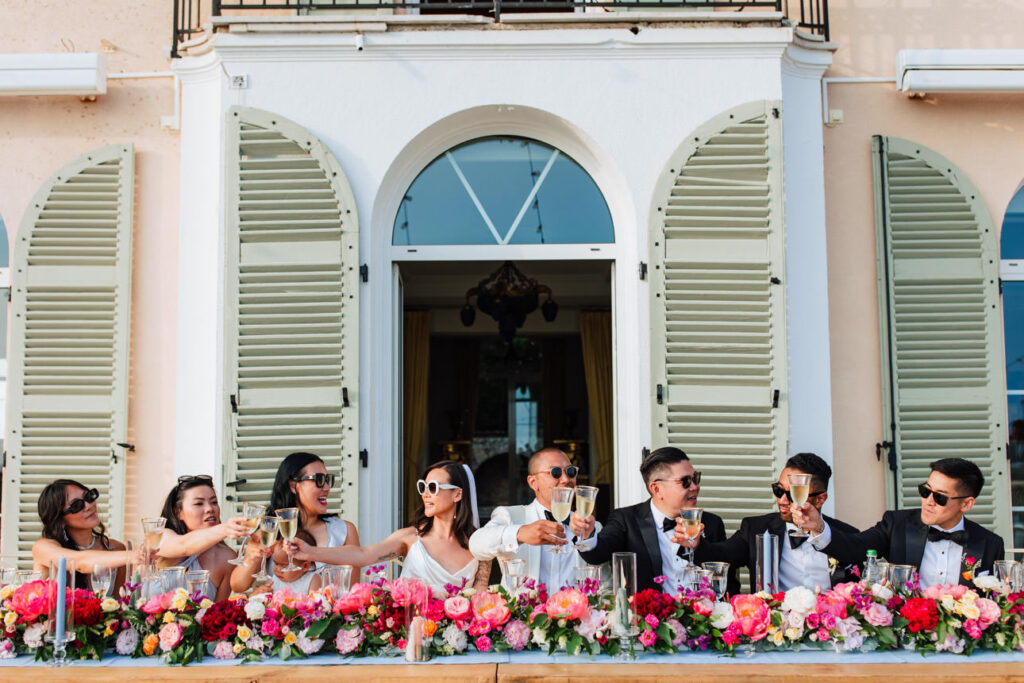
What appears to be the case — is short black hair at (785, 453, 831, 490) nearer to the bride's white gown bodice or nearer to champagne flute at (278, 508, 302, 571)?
the bride's white gown bodice

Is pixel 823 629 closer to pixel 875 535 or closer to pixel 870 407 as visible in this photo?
pixel 875 535

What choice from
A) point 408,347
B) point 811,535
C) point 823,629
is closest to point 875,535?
point 811,535

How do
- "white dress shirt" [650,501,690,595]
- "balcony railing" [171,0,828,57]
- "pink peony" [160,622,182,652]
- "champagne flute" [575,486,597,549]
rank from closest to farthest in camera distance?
"pink peony" [160,622,182,652], "champagne flute" [575,486,597,549], "white dress shirt" [650,501,690,595], "balcony railing" [171,0,828,57]

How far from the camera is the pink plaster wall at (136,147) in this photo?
228 inches

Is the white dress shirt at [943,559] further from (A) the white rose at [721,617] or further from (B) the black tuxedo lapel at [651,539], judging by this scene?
(A) the white rose at [721,617]

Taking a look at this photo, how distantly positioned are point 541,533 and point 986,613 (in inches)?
55.4

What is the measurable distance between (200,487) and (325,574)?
1.21 m

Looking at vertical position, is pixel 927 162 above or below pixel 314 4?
below

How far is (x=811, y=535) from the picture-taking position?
4.03 metres

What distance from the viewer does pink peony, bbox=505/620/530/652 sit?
320 cm

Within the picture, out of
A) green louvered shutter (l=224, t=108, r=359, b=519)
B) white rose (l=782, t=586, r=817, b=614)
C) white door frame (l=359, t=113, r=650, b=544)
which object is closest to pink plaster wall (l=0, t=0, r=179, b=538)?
green louvered shutter (l=224, t=108, r=359, b=519)

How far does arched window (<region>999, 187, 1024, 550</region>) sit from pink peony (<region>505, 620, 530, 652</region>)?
394cm

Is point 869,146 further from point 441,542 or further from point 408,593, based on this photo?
Result: point 408,593

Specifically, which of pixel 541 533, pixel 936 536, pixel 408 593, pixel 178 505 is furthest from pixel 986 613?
pixel 178 505
